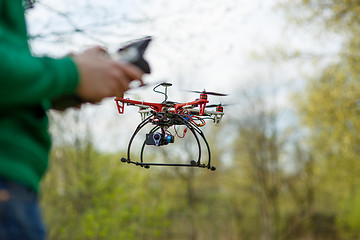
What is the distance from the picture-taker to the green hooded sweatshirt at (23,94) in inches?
27.8

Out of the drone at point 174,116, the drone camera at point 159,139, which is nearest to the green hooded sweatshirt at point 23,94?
the drone at point 174,116

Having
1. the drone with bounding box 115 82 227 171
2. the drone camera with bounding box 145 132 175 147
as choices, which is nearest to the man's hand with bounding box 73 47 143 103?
the drone with bounding box 115 82 227 171

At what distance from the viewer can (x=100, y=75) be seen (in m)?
0.82

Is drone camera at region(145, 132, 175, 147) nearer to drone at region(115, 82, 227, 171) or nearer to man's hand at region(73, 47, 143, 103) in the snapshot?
drone at region(115, 82, 227, 171)

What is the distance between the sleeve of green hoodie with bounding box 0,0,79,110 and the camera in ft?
2.29

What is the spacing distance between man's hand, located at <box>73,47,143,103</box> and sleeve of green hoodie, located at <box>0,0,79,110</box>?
0.07ft

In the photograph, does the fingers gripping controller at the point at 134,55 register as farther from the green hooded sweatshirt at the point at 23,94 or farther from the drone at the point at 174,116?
the drone at the point at 174,116

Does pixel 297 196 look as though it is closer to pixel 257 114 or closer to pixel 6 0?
pixel 257 114

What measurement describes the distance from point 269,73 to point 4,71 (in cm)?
1079

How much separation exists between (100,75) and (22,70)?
0.54 feet

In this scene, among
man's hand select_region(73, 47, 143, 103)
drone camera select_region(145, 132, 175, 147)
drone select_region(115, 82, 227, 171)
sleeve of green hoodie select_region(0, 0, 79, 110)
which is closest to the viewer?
sleeve of green hoodie select_region(0, 0, 79, 110)

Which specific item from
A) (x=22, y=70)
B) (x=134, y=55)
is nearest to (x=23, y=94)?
(x=22, y=70)

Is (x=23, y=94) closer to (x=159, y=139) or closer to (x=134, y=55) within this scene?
(x=134, y=55)

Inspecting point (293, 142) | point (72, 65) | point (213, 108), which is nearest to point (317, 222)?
point (293, 142)
